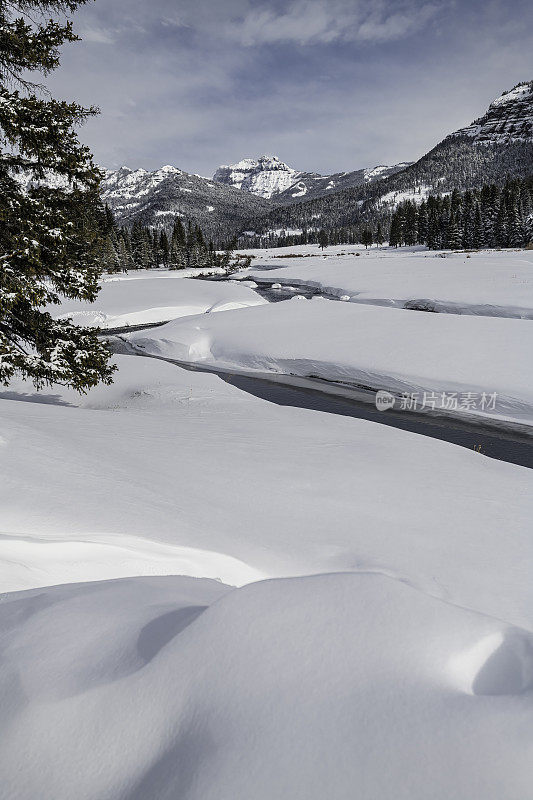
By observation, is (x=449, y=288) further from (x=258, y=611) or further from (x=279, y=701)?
(x=279, y=701)

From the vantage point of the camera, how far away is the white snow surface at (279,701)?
1.32m

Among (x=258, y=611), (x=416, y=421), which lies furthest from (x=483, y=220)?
(x=258, y=611)

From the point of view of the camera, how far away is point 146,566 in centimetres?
356

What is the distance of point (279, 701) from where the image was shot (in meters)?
1.59

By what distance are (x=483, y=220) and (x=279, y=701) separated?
290 feet

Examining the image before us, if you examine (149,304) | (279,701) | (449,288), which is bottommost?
(279,701)

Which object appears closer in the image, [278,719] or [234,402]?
[278,719]

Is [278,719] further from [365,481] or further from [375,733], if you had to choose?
[365,481]

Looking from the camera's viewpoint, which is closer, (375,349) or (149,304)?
(375,349)

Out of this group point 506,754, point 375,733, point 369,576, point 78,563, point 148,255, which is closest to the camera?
point 506,754

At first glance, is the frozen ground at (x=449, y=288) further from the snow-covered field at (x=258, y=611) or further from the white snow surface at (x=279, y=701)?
the white snow surface at (x=279, y=701)

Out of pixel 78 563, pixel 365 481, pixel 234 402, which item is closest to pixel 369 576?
pixel 78 563

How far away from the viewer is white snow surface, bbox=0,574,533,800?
1.32 m

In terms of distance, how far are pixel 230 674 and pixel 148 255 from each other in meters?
91.3
